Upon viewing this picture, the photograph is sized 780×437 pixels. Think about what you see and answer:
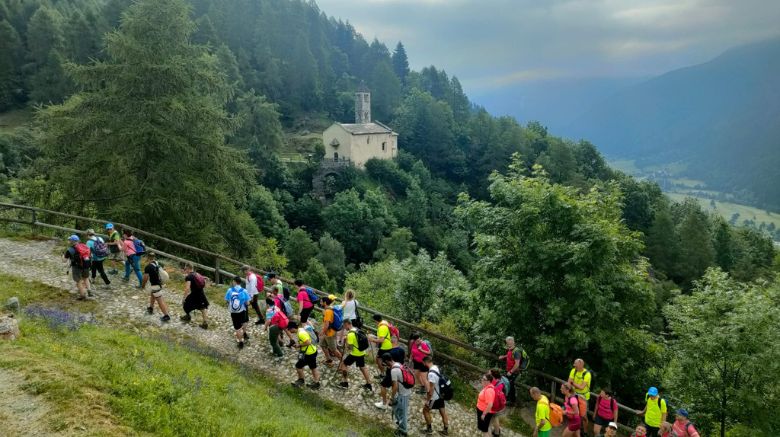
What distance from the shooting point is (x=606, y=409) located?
10930mm

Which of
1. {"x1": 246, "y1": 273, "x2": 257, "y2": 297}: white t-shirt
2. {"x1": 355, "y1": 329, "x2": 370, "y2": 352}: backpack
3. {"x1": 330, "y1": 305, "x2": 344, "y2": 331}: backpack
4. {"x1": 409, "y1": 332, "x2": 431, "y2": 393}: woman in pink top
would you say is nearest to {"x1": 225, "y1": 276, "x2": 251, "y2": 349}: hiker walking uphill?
{"x1": 246, "y1": 273, "x2": 257, "y2": 297}: white t-shirt

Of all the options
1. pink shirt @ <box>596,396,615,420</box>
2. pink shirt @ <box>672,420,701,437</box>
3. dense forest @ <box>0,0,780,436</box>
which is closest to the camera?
pink shirt @ <box>672,420,701,437</box>

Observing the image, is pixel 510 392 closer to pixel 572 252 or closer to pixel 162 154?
pixel 572 252

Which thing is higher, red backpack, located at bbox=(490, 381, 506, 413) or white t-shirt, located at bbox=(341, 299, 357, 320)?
white t-shirt, located at bbox=(341, 299, 357, 320)

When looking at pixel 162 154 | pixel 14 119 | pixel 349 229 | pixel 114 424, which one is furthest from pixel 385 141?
pixel 114 424

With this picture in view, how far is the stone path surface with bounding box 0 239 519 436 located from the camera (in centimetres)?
1149

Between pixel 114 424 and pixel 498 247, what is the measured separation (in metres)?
12.1

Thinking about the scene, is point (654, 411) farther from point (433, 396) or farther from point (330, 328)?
point (330, 328)

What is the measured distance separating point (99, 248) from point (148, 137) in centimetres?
747

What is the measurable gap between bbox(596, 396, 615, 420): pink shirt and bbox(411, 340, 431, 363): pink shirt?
424cm

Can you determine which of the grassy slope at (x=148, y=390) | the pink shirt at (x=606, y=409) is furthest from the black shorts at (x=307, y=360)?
the pink shirt at (x=606, y=409)

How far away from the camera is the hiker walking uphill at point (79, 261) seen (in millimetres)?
12820

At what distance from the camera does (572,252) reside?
1389cm

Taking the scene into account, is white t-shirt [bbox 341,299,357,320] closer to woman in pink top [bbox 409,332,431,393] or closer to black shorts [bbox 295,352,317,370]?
black shorts [bbox 295,352,317,370]
